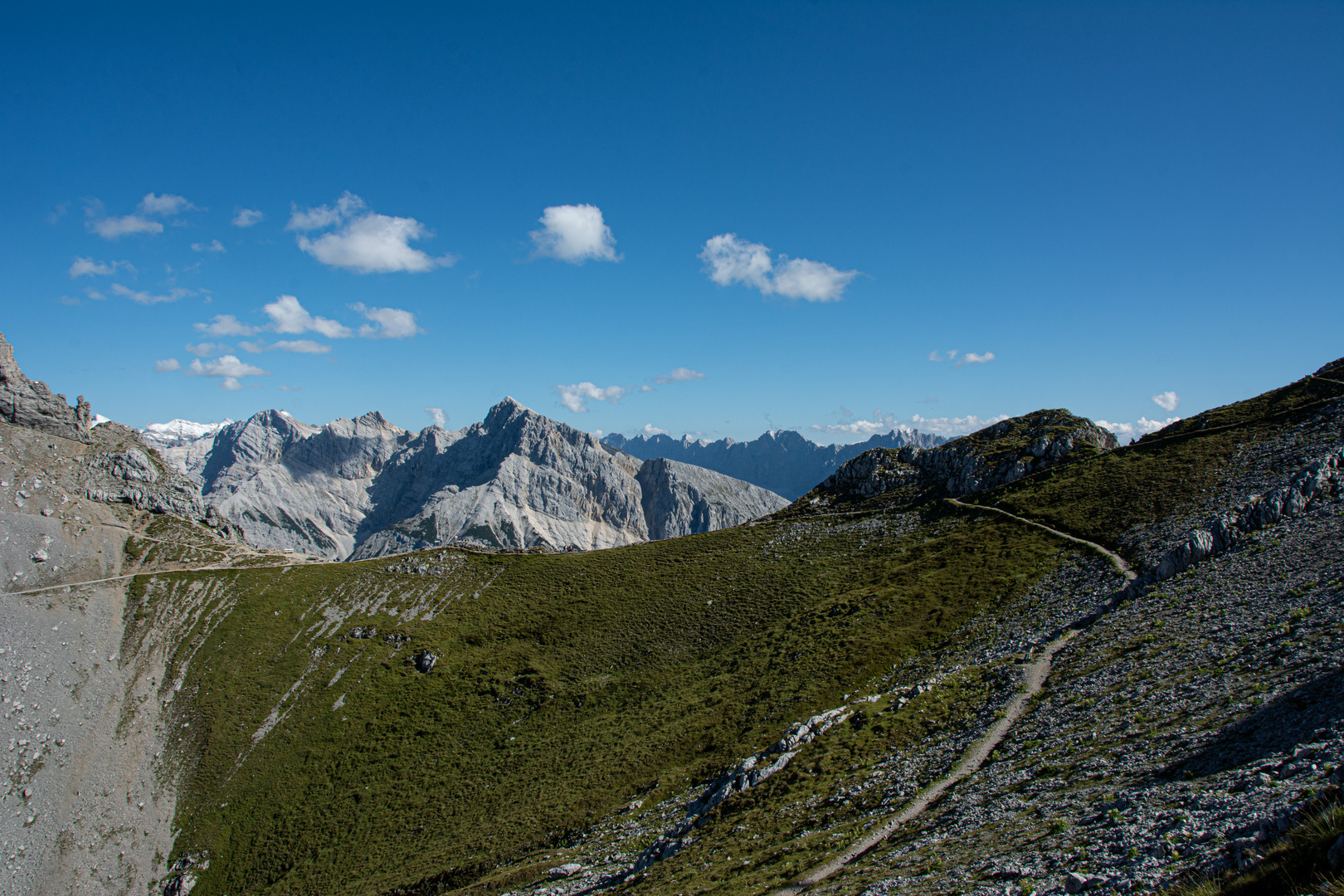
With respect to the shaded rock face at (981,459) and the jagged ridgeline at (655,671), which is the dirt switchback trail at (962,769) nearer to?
the jagged ridgeline at (655,671)

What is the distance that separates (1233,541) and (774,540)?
58.9 meters

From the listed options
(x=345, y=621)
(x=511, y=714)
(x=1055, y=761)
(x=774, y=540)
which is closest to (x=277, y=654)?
(x=345, y=621)

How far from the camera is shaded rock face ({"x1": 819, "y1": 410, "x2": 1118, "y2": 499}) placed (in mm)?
99812

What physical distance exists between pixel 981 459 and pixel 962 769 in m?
86.0

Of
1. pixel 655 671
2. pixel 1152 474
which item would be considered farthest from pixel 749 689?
pixel 1152 474

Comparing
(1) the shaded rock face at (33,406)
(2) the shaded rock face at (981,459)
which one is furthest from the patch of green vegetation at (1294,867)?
(1) the shaded rock face at (33,406)

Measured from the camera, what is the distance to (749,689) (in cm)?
6181

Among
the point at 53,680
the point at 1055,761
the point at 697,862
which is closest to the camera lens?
the point at 1055,761

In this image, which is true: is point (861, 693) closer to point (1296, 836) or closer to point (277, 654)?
point (1296, 836)

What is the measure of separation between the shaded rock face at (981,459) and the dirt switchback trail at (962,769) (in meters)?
57.4

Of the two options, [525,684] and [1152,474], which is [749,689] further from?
[1152,474]

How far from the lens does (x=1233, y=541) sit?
51.4 metres

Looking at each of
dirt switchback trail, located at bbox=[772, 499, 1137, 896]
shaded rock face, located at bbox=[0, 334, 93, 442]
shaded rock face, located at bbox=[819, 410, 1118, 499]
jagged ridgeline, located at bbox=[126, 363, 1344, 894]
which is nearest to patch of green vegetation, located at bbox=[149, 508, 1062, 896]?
jagged ridgeline, located at bbox=[126, 363, 1344, 894]

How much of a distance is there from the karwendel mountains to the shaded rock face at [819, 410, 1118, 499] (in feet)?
2.78
